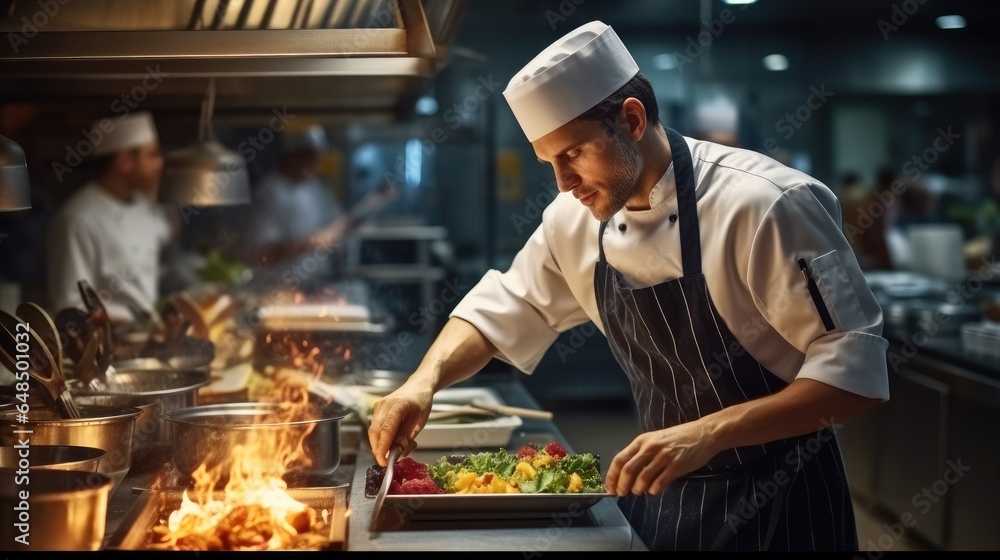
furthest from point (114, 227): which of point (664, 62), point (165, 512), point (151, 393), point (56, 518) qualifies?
point (664, 62)

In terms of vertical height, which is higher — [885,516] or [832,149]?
[832,149]

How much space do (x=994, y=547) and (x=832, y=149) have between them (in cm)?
417

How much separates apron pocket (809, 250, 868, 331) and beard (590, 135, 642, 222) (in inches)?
13.5

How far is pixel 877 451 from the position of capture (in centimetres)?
423

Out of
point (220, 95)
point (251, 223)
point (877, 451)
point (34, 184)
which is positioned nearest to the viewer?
point (220, 95)

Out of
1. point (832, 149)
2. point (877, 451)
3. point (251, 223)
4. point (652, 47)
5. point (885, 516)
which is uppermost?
point (652, 47)

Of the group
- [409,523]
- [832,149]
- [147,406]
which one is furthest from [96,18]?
[832,149]

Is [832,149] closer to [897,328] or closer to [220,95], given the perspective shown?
[897,328]

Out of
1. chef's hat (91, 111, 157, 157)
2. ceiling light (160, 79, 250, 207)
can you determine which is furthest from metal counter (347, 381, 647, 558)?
chef's hat (91, 111, 157, 157)

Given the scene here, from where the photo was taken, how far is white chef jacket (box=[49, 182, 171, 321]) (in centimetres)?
387

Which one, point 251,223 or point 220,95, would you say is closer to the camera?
point 220,95

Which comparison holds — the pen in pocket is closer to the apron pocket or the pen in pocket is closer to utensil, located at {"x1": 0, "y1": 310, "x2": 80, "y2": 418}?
the apron pocket

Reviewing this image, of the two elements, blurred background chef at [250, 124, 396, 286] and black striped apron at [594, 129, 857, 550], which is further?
blurred background chef at [250, 124, 396, 286]

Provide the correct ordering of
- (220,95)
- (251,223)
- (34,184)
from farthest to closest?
(251,223) < (34,184) < (220,95)
